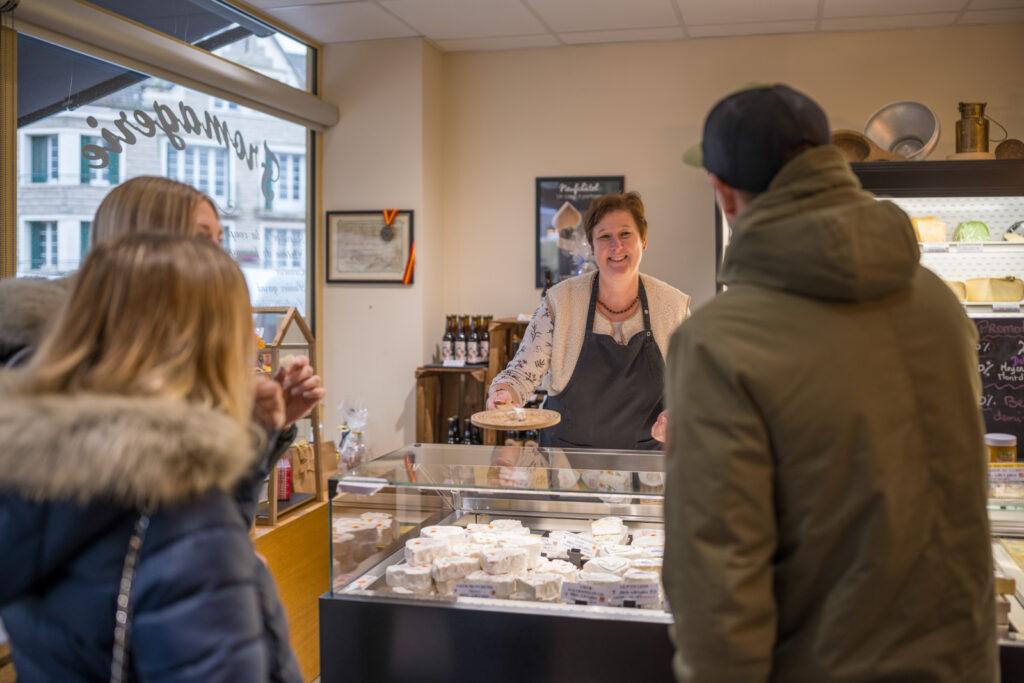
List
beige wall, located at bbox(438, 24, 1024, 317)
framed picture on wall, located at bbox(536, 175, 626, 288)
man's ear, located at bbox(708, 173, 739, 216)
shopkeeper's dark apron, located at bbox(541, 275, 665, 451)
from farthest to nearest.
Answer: framed picture on wall, located at bbox(536, 175, 626, 288)
beige wall, located at bbox(438, 24, 1024, 317)
shopkeeper's dark apron, located at bbox(541, 275, 665, 451)
man's ear, located at bbox(708, 173, 739, 216)

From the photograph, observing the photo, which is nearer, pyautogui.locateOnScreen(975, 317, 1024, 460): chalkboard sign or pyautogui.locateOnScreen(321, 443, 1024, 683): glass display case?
pyautogui.locateOnScreen(321, 443, 1024, 683): glass display case

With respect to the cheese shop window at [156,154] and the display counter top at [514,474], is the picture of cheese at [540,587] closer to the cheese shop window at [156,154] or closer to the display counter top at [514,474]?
the display counter top at [514,474]

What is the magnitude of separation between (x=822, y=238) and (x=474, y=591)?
4.23 ft

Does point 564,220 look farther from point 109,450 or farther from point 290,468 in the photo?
point 109,450

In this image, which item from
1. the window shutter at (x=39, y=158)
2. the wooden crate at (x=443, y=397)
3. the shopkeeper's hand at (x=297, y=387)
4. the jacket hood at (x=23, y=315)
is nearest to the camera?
the jacket hood at (x=23, y=315)

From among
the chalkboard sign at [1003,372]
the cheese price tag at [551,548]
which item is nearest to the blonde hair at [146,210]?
the cheese price tag at [551,548]

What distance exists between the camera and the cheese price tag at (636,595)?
6.89 ft

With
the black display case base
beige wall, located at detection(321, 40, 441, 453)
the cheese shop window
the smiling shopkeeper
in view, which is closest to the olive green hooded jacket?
the black display case base

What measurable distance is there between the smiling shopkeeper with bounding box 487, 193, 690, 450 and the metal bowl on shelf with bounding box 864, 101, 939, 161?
222cm

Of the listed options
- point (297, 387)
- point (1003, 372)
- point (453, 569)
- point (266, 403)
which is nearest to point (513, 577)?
point (453, 569)

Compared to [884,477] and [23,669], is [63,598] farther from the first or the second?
[884,477]

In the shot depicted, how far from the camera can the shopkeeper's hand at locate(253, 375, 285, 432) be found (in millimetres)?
1577

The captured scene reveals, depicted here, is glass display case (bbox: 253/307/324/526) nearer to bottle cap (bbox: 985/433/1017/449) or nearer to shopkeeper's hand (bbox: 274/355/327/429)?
shopkeeper's hand (bbox: 274/355/327/429)

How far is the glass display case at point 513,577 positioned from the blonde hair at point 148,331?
3.43 ft
